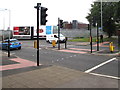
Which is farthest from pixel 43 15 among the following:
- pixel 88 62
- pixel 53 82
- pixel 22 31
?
pixel 22 31

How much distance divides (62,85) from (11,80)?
229 centimetres

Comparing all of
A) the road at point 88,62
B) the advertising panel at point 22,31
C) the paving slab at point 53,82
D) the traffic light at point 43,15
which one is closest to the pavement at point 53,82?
the paving slab at point 53,82

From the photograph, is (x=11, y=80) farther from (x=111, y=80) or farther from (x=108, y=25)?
(x=108, y=25)

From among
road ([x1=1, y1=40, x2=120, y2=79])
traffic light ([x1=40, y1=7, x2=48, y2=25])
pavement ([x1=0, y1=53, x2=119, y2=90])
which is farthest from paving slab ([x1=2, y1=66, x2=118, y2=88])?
traffic light ([x1=40, y1=7, x2=48, y2=25])

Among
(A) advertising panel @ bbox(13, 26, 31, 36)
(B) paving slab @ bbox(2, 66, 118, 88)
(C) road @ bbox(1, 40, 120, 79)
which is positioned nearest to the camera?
(B) paving slab @ bbox(2, 66, 118, 88)

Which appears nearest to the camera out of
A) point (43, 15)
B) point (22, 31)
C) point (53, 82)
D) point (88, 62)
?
point (53, 82)

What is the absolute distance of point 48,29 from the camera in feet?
123

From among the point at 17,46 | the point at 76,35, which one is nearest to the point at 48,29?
the point at 76,35

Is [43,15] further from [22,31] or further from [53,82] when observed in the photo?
[22,31]

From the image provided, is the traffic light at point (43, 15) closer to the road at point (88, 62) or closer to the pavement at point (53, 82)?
the road at point (88, 62)

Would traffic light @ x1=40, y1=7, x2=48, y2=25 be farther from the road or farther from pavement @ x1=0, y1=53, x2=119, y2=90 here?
pavement @ x1=0, y1=53, x2=119, y2=90

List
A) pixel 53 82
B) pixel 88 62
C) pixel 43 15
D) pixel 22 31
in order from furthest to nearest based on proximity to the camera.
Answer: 1. pixel 22 31
2. pixel 88 62
3. pixel 43 15
4. pixel 53 82

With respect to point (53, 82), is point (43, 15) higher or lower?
higher

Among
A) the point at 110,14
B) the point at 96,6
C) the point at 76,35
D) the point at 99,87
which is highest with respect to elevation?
the point at 96,6
